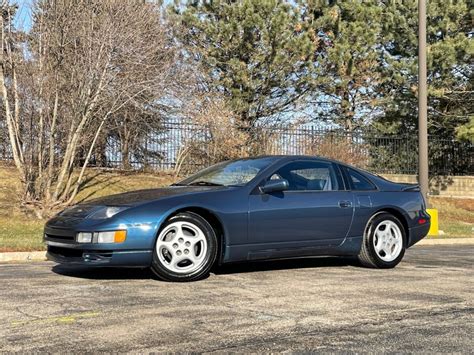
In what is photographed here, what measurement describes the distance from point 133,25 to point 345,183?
8812 mm

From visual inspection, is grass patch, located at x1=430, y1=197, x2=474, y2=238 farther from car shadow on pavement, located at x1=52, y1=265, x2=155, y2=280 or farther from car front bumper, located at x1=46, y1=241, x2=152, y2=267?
car front bumper, located at x1=46, y1=241, x2=152, y2=267

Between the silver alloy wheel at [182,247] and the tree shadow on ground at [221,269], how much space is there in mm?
407

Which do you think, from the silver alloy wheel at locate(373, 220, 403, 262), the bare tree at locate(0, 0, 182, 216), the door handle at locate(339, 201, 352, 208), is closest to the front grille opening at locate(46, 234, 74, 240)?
the door handle at locate(339, 201, 352, 208)

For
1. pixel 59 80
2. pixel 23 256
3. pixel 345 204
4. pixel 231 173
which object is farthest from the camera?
pixel 59 80

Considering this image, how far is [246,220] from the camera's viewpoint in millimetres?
6418

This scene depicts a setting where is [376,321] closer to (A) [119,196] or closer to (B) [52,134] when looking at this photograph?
(A) [119,196]

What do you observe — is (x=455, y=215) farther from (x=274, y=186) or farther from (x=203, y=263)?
(x=203, y=263)

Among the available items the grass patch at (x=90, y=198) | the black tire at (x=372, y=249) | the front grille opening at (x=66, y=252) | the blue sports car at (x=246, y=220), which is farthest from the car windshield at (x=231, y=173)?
the grass patch at (x=90, y=198)

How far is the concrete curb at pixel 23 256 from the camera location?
340 inches

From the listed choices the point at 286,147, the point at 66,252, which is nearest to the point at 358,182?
the point at 66,252

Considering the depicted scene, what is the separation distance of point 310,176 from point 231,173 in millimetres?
1001

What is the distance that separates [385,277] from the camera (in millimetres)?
6809

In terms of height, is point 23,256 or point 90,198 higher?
point 90,198

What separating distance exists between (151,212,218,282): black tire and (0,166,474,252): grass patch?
153 inches
